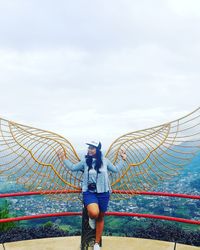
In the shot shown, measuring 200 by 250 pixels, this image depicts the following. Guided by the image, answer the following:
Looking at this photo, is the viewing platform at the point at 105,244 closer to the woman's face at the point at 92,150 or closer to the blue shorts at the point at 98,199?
the blue shorts at the point at 98,199

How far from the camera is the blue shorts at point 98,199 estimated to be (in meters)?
3.69

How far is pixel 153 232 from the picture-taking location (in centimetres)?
511

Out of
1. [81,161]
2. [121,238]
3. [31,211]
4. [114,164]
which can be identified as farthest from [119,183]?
[31,211]

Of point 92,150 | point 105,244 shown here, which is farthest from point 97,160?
point 105,244

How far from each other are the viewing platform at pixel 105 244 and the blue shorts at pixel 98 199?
1.02 metres

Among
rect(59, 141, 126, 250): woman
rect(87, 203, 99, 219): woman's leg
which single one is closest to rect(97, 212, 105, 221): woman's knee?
rect(59, 141, 126, 250): woman

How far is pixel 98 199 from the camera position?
374 cm

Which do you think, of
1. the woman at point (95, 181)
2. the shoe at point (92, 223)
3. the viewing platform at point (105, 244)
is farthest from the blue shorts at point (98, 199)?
the viewing platform at point (105, 244)

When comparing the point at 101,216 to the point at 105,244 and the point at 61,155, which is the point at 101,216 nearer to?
the point at 61,155

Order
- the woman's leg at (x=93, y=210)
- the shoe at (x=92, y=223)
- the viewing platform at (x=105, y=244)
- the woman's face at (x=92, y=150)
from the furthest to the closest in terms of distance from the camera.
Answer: the viewing platform at (x=105, y=244)
the shoe at (x=92, y=223)
the woman's face at (x=92, y=150)
the woman's leg at (x=93, y=210)

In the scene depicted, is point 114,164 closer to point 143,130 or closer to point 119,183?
point 119,183

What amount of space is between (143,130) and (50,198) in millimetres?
1298

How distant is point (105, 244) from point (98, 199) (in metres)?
1.18

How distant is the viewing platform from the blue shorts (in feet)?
3.35
